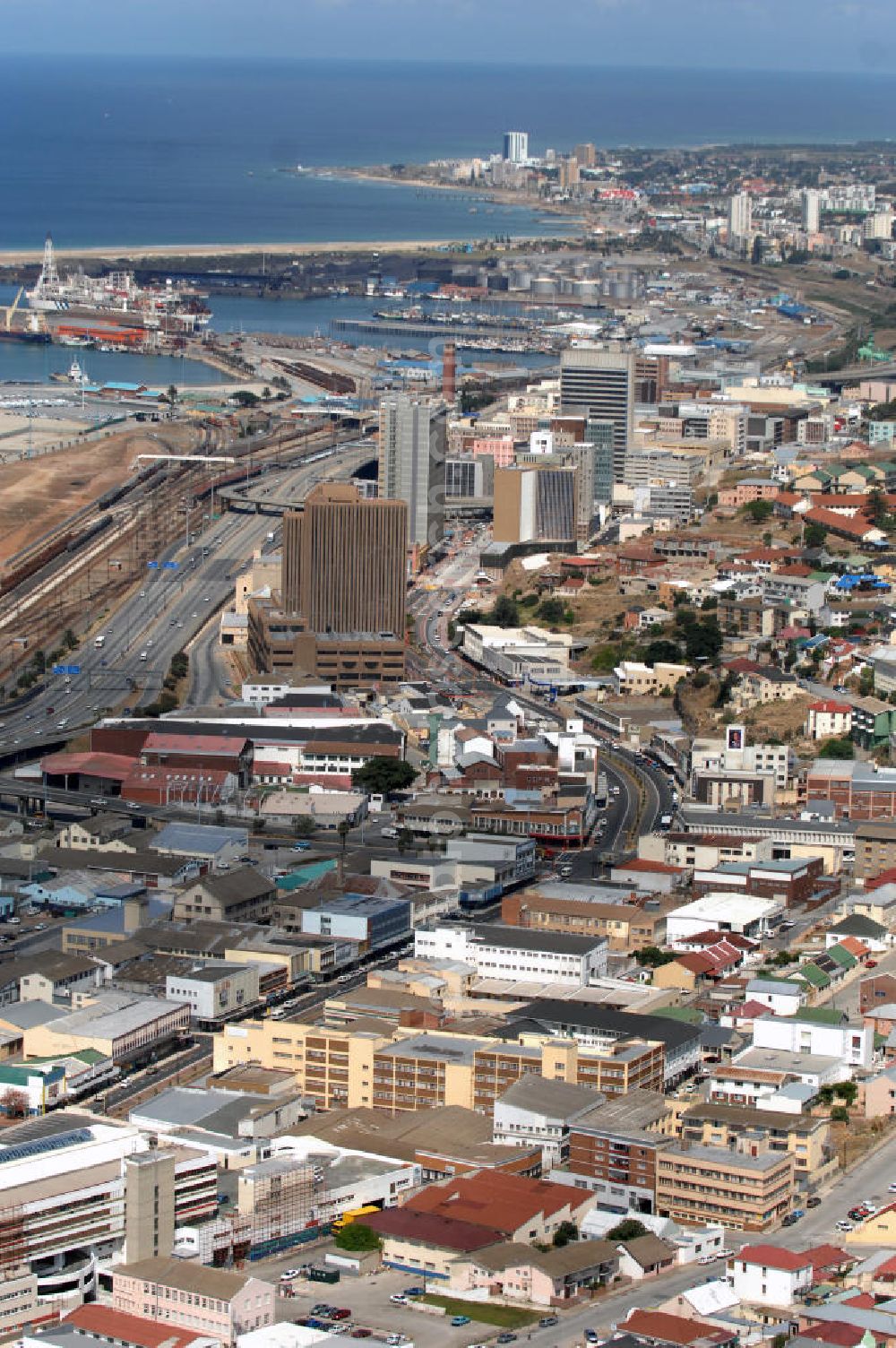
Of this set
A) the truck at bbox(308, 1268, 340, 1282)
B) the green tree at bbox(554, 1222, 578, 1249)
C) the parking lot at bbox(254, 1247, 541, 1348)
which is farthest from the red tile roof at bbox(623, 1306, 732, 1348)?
the truck at bbox(308, 1268, 340, 1282)

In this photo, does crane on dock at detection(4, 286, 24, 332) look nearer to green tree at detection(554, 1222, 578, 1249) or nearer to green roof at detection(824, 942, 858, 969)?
green roof at detection(824, 942, 858, 969)

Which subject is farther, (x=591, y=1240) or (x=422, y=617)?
(x=422, y=617)

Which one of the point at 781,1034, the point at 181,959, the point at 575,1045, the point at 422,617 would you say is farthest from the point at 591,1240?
the point at 422,617

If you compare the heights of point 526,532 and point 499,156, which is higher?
point 499,156

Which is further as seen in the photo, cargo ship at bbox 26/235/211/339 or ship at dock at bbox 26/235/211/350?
cargo ship at bbox 26/235/211/339

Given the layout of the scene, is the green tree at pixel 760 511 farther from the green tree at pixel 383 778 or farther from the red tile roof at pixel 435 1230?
the red tile roof at pixel 435 1230

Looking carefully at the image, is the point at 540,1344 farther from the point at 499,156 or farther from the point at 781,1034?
Answer: the point at 499,156

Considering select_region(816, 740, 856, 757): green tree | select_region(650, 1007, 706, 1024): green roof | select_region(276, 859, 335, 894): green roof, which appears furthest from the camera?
select_region(816, 740, 856, 757): green tree

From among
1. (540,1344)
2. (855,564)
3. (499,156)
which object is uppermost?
(499,156)
